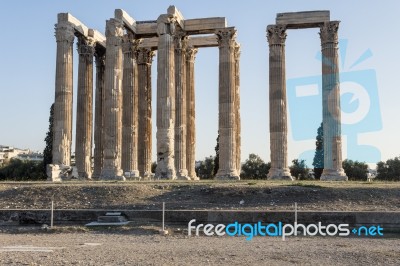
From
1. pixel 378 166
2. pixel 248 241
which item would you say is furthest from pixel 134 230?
pixel 378 166

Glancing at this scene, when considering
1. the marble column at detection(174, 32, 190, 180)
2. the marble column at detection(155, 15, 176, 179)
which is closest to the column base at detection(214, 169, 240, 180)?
the marble column at detection(174, 32, 190, 180)

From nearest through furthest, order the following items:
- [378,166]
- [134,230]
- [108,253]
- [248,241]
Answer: [108,253], [248,241], [134,230], [378,166]

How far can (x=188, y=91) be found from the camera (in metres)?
44.6

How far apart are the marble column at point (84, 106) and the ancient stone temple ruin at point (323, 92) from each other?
1480cm

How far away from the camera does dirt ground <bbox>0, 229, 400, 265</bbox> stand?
39.8 ft

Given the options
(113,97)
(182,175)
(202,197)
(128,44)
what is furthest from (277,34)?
(202,197)

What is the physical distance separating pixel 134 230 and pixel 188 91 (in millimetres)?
27319

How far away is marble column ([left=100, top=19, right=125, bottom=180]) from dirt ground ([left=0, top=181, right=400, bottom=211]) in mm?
11547

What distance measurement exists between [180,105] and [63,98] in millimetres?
8779

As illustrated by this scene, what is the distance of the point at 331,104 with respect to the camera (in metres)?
37.3

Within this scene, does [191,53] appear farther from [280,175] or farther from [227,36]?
[280,175]

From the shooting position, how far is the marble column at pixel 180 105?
3934cm

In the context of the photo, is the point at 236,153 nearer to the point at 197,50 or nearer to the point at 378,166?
the point at 197,50

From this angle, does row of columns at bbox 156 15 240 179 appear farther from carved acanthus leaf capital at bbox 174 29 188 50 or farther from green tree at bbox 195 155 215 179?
green tree at bbox 195 155 215 179
